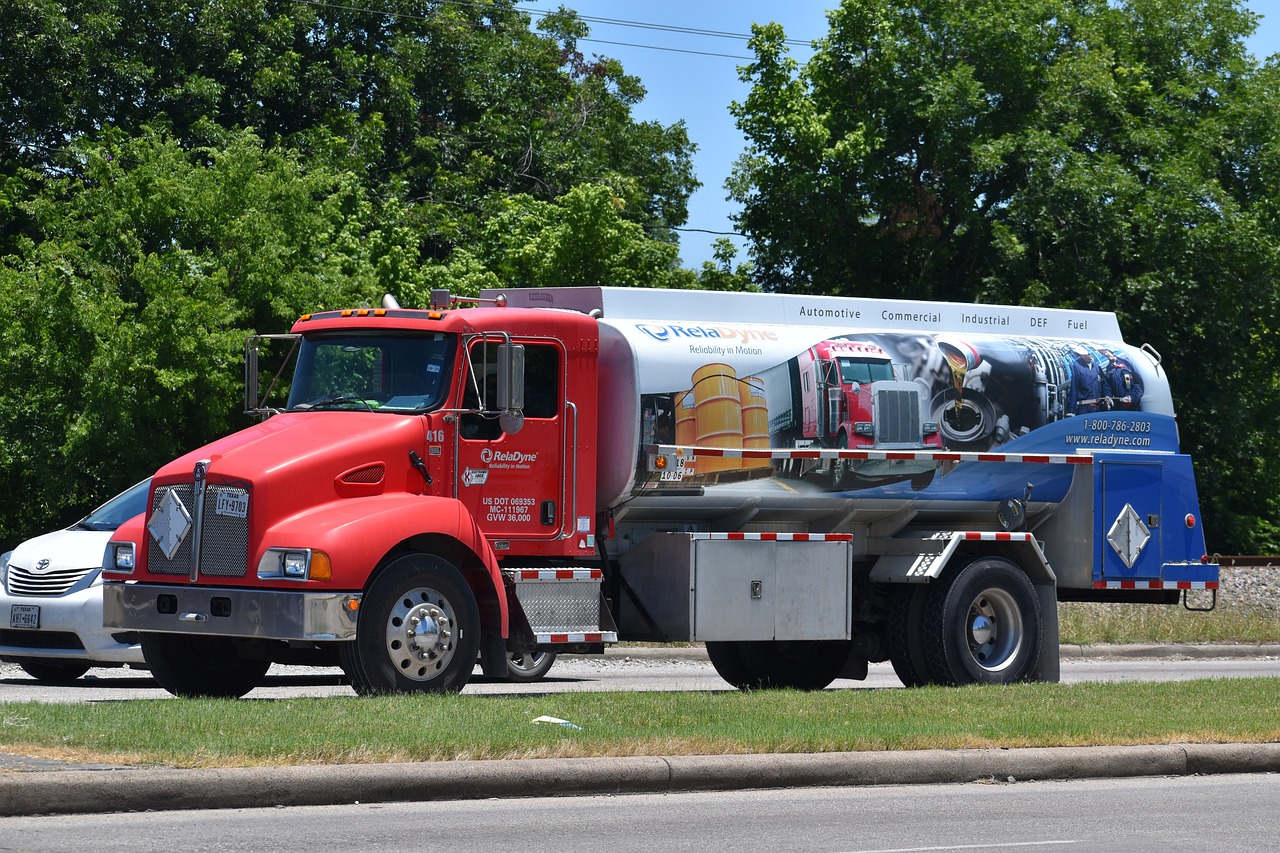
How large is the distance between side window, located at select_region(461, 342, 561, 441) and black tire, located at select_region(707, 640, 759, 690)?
13.2 ft

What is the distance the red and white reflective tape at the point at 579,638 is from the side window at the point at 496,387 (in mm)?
1575

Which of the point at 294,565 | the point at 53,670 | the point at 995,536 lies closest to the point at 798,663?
the point at 995,536

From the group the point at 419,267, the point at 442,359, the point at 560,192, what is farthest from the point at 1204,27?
the point at 442,359

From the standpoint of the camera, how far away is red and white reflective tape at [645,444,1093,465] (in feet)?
45.2

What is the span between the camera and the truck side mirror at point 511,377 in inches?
506

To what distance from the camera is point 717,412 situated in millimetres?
14008

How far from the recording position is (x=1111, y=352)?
16547 mm

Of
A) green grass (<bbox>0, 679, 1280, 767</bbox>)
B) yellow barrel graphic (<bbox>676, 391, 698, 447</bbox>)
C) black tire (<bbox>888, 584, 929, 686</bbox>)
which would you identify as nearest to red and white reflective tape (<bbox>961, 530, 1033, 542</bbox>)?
black tire (<bbox>888, 584, 929, 686</bbox>)

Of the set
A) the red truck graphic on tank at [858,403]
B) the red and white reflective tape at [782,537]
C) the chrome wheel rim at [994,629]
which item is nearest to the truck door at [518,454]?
the red and white reflective tape at [782,537]

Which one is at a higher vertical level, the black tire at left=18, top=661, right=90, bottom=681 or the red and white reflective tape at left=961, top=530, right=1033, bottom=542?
the red and white reflective tape at left=961, top=530, right=1033, bottom=542

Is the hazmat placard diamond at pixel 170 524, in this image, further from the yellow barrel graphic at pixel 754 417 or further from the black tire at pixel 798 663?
the black tire at pixel 798 663

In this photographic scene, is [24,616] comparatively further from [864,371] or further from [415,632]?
[864,371]

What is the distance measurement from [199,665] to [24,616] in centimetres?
244

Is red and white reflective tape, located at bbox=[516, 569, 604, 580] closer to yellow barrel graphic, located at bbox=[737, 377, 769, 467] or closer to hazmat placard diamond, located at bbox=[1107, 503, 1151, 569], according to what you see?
yellow barrel graphic, located at bbox=[737, 377, 769, 467]
